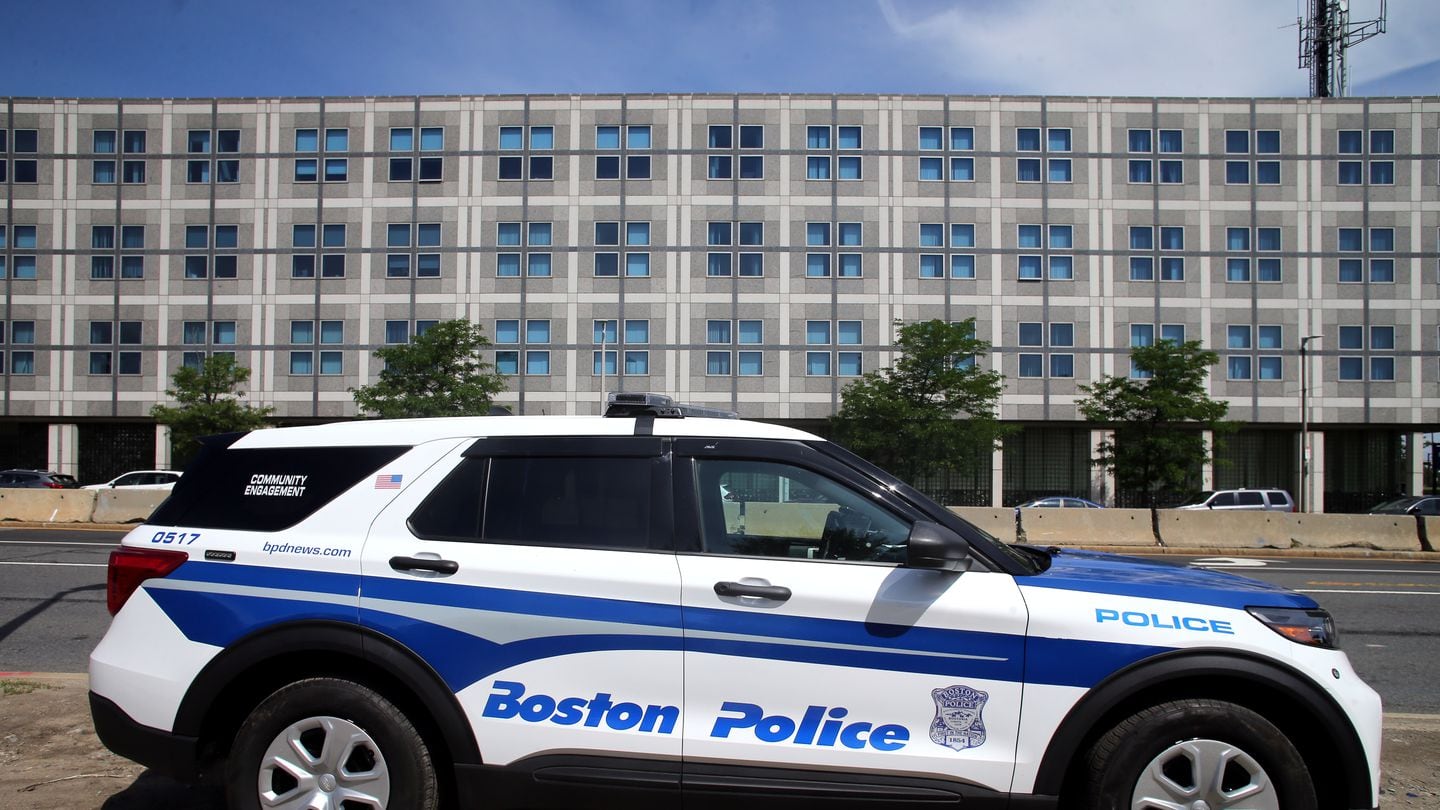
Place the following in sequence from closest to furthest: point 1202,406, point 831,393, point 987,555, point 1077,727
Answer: point 1077,727, point 987,555, point 1202,406, point 831,393

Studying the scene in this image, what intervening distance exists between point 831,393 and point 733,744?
122 ft

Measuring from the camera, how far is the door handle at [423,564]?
3.35m

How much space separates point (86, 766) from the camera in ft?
14.7

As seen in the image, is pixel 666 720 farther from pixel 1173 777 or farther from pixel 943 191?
pixel 943 191

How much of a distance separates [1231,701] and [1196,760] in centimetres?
29

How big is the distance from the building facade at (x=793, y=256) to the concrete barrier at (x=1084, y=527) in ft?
68.8

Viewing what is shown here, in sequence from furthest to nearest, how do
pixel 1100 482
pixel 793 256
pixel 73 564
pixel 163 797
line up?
pixel 1100 482, pixel 793 256, pixel 73 564, pixel 163 797

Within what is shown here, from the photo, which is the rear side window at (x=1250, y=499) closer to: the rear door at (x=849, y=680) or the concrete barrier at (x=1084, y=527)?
the concrete barrier at (x=1084, y=527)

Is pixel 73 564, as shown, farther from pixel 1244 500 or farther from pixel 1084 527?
pixel 1244 500

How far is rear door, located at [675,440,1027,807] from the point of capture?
3135mm

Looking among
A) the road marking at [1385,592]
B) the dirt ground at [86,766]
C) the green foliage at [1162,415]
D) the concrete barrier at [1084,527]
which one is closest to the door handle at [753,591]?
the dirt ground at [86,766]

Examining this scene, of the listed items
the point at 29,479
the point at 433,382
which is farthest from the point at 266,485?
the point at 29,479

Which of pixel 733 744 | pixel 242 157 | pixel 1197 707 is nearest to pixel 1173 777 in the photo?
pixel 1197 707

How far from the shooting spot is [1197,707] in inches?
125
